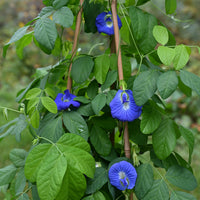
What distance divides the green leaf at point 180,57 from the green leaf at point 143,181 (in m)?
0.29

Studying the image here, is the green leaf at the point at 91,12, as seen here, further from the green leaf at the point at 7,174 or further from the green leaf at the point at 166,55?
the green leaf at the point at 7,174

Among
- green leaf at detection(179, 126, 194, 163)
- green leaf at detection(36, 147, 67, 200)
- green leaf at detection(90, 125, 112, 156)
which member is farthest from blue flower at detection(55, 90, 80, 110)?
green leaf at detection(179, 126, 194, 163)

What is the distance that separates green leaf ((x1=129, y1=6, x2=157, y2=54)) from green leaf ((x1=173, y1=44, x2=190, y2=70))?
127 mm

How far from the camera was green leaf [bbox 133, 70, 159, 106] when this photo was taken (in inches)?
28.5

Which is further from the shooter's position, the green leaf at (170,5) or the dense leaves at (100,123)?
the green leaf at (170,5)

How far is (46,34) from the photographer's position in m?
0.76

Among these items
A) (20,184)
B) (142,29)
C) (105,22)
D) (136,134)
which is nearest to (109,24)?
(105,22)

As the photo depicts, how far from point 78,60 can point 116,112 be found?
0.26m

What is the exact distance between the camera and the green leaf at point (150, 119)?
78 centimetres

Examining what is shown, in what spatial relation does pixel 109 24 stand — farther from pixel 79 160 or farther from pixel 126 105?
pixel 79 160

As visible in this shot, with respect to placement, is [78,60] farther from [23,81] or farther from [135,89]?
[23,81]

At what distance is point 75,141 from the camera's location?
2.40ft

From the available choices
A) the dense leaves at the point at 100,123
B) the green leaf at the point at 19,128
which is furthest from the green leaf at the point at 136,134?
the green leaf at the point at 19,128

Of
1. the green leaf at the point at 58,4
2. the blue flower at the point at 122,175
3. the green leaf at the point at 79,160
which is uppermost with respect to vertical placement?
the green leaf at the point at 58,4
